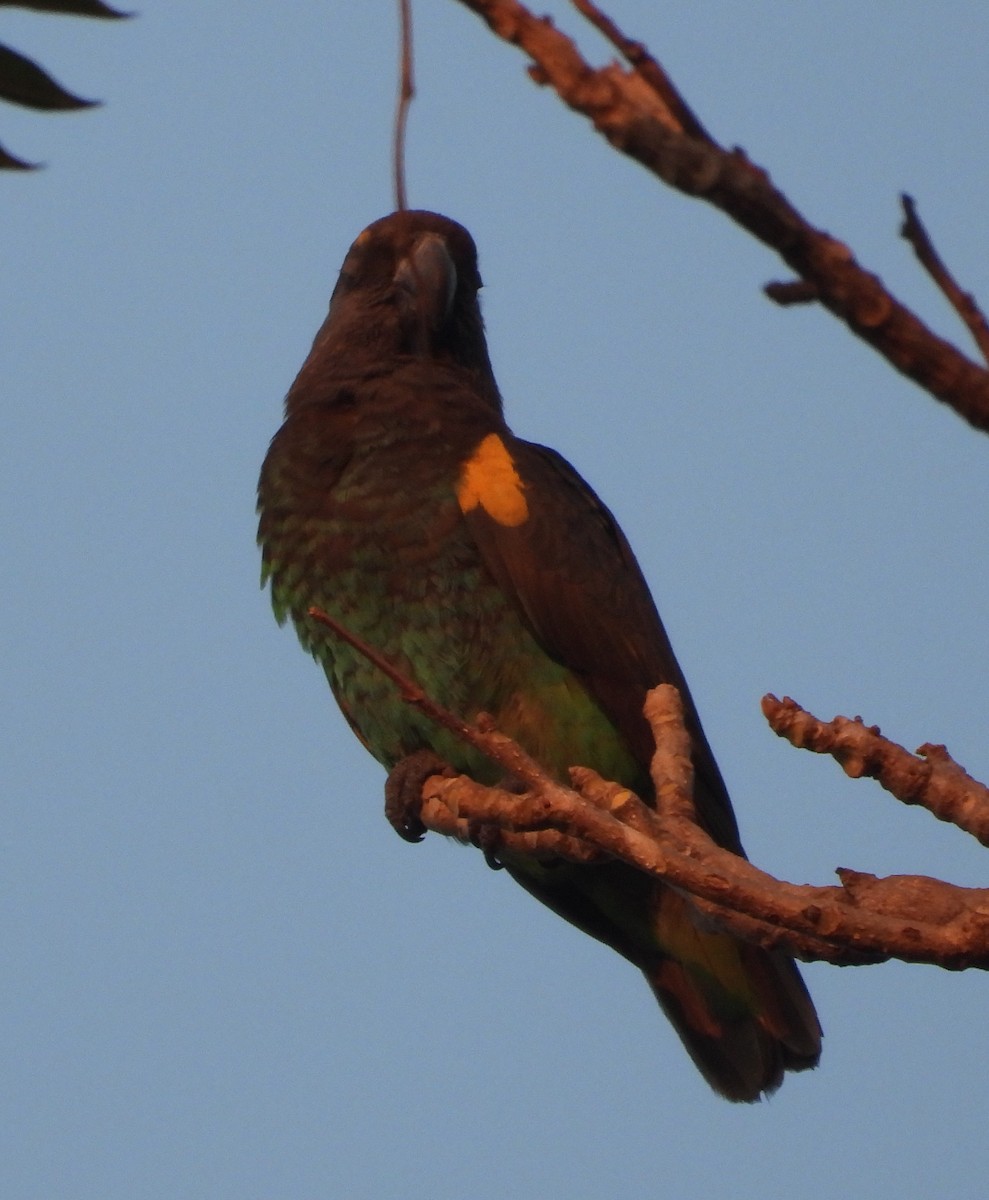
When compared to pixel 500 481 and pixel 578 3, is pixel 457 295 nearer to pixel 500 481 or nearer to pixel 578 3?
pixel 500 481

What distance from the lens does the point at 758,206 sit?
169cm

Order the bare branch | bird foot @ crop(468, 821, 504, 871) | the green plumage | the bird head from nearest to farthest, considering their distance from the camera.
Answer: the bare branch, bird foot @ crop(468, 821, 504, 871), the green plumage, the bird head

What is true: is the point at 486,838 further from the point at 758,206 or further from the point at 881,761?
the point at 758,206

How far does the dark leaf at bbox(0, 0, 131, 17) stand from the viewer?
277cm

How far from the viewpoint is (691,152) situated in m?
1.71

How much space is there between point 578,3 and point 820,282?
42cm

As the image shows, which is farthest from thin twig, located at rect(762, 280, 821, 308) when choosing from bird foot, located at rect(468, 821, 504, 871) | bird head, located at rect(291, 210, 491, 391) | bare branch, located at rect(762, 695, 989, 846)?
bird head, located at rect(291, 210, 491, 391)

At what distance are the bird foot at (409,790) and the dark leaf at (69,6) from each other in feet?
9.27

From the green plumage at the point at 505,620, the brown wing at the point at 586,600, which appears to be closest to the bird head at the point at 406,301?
the green plumage at the point at 505,620

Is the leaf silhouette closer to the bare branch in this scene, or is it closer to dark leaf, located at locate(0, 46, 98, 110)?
dark leaf, located at locate(0, 46, 98, 110)

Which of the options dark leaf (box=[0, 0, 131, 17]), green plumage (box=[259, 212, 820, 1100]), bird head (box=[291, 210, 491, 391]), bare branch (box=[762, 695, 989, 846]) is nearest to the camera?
dark leaf (box=[0, 0, 131, 17])

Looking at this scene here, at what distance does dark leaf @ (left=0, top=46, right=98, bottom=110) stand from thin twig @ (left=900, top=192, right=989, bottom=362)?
1.69 m

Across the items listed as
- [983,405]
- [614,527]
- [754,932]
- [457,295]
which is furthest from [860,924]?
[457,295]

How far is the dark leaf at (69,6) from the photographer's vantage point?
2.77m
